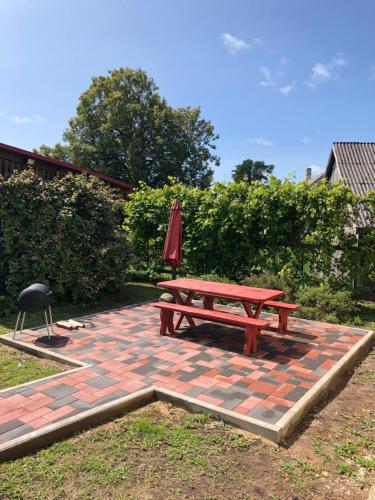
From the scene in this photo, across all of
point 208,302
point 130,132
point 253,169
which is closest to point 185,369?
point 208,302

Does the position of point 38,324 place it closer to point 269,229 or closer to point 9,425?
point 9,425

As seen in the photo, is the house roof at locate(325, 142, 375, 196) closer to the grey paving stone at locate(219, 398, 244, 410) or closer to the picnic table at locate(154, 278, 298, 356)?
the picnic table at locate(154, 278, 298, 356)

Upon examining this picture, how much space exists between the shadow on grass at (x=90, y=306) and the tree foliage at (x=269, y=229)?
5.40 ft

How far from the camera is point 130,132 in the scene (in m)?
31.3

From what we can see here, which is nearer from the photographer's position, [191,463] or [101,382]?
[191,463]

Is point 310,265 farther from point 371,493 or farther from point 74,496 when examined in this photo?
point 74,496

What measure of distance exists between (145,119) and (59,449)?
101ft

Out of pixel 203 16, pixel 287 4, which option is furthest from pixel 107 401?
pixel 203 16

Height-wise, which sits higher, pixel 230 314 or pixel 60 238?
pixel 60 238

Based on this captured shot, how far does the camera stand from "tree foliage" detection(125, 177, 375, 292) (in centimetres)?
853

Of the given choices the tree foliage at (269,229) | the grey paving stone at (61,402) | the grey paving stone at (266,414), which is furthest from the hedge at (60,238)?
the grey paving stone at (266,414)

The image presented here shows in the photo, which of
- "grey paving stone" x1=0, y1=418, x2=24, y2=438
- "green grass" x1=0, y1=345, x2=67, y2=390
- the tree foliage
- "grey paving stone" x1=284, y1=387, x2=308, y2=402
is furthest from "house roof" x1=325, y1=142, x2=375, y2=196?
"grey paving stone" x1=0, y1=418, x2=24, y2=438

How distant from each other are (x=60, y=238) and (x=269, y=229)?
194 inches

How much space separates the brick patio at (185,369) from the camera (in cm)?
353
